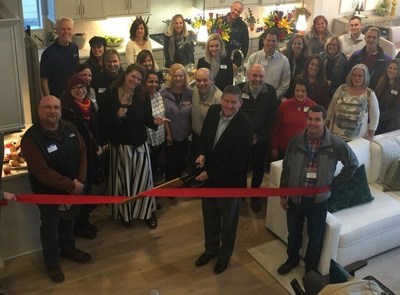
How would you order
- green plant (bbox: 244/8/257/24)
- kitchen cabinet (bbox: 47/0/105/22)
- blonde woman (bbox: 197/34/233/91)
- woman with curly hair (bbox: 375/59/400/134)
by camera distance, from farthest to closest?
green plant (bbox: 244/8/257/24) < kitchen cabinet (bbox: 47/0/105/22) < blonde woman (bbox: 197/34/233/91) < woman with curly hair (bbox: 375/59/400/134)

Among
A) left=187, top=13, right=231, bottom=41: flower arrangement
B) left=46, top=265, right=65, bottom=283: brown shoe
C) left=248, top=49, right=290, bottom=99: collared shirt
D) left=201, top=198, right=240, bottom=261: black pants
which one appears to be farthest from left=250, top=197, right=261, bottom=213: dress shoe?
left=187, top=13, right=231, bottom=41: flower arrangement

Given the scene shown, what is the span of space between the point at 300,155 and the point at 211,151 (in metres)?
0.66

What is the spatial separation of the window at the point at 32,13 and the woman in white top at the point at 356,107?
14.6 ft

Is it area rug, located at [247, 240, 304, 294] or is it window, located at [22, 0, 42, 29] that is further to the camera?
window, located at [22, 0, 42, 29]

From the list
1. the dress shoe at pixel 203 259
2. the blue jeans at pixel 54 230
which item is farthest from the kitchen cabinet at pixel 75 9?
the dress shoe at pixel 203 259

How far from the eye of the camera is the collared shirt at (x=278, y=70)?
577 cm

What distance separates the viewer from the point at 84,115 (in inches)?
169

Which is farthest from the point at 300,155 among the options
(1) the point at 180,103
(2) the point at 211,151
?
(1) the point at 180,103

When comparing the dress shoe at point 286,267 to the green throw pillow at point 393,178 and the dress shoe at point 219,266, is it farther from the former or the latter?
the green throw pillow at point 393,178

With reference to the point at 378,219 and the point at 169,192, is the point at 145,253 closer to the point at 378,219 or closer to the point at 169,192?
the point at 169,192

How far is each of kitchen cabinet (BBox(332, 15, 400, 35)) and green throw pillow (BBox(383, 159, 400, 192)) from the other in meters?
4.68

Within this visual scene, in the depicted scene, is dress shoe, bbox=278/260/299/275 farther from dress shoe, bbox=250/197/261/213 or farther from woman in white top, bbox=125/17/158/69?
woman in white top, bbox=125/17/158/69

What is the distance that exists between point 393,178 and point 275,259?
136 centimetres

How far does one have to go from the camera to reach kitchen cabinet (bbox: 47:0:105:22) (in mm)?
7268
